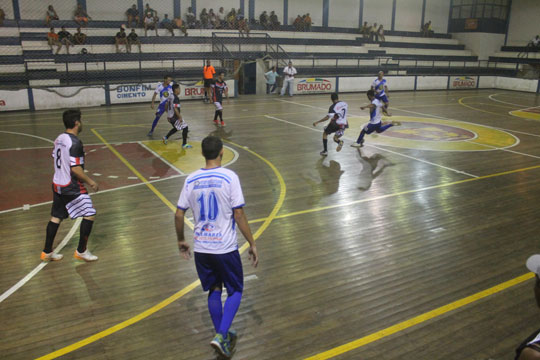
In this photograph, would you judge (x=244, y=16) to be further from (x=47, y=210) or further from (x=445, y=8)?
(x=47, y=210)

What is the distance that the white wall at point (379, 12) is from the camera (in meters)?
38.0

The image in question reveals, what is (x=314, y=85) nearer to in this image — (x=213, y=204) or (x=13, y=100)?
(x=13, y=100)

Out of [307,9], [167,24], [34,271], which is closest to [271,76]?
[167,24]

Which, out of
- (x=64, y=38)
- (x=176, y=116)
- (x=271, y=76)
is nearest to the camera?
(x=176, y=116)

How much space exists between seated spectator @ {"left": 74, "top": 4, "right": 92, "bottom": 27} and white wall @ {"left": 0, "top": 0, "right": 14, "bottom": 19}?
3352 millimetres

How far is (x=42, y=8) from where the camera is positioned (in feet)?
83.1

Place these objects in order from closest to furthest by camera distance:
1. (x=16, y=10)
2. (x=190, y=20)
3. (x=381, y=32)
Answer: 1. (x=16, y=10)
2. (x=190, y=20)
3. (x=381, y=32)

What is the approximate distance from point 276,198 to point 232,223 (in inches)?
195

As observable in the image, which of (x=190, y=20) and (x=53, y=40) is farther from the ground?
(x=190, y=20)

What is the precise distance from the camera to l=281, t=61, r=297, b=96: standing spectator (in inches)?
997

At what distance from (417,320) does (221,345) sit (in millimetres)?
2316

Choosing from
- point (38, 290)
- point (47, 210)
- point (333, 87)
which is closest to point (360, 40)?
point (333, 87)

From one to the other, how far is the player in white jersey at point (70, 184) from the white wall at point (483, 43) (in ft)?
140

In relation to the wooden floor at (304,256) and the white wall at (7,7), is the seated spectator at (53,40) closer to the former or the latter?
the white wall at (7,7)
